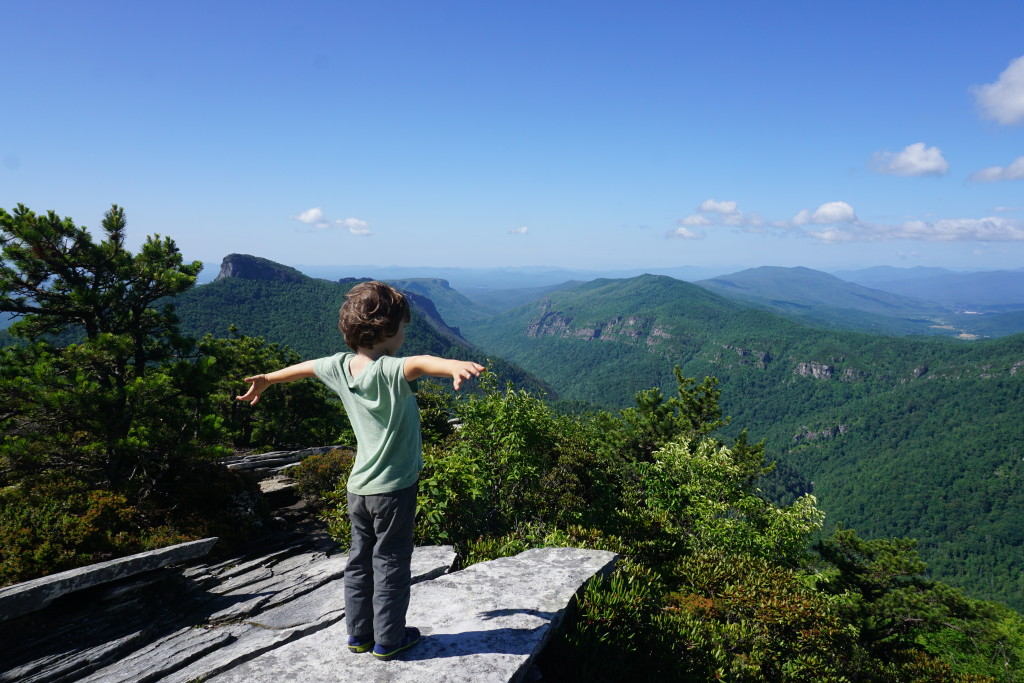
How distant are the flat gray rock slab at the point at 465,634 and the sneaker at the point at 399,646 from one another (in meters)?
0.06

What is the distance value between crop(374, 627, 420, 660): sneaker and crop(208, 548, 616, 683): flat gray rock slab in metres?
0.06

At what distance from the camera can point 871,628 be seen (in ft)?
72.3

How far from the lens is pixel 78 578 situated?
648 cm

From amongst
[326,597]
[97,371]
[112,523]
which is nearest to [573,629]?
[326,597]

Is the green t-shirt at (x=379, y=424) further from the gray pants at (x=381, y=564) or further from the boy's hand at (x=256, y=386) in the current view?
the boy's hand at (x=256, y=386)

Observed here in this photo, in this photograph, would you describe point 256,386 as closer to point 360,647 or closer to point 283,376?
point 283,376

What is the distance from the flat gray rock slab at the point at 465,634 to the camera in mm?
4016

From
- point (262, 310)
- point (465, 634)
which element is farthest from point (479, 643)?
point (262, 310)

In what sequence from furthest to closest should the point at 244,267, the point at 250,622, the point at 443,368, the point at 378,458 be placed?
the point at 244,267 < the point at 250,622 < the point at 378,458 < the point at 443,368

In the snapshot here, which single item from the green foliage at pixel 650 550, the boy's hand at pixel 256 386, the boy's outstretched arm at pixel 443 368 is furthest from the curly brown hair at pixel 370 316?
the green foliage at pixel 650 550

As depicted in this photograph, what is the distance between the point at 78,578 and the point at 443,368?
278 inches

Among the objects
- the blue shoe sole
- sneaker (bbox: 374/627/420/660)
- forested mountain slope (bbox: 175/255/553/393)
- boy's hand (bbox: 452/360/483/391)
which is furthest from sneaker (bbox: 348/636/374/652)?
forested mountain slope (bbox: 175/255/553/393)

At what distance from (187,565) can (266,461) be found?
27.9 feet

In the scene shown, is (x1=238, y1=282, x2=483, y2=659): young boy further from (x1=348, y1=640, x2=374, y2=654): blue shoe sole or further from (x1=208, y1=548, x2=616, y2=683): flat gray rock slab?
(x1=208, y1=548, x2=616, y2=683): flat gray rock slab
